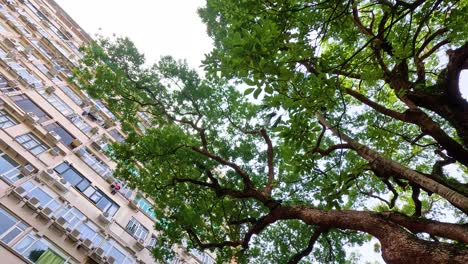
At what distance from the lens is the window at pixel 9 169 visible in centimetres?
1389

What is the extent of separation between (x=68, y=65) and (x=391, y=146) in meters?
26.7

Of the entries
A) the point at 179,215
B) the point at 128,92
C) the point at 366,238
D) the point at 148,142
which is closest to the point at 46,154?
the point at 128,92

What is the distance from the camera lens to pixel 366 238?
34.6ft

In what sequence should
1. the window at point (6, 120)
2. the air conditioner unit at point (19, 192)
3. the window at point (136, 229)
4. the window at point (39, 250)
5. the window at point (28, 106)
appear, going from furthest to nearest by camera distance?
the window at point (136, 229) → the window at point (28, 106) → the window at point (6, 120) → the air conditioner unit at point (19, 192) → the window at point (39, 250)

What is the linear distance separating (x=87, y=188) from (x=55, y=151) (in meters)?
2.87

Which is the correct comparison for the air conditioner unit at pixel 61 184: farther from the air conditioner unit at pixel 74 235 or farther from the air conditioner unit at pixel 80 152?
the air conditioner unit at pixel 80 152

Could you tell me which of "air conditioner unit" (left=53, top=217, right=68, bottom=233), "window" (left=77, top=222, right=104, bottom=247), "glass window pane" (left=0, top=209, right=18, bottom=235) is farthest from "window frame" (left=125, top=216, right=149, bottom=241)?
"glass window pane" (left=0, top=209, right=18, bottom=235)

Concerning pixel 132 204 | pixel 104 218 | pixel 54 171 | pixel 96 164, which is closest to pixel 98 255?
pixel 104 218

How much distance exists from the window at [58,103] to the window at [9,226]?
884cm

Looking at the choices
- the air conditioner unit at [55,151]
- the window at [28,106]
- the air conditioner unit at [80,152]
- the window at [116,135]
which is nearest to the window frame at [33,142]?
the air conditioner unit at [55,151]

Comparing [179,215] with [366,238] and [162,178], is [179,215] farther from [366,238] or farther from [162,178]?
[366,238]

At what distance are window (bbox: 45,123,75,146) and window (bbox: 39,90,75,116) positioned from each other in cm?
147

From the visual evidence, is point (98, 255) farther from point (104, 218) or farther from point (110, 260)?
point (104, 218)

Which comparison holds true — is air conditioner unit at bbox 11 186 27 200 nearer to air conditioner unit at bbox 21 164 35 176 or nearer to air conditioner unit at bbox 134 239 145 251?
air conditioner unit at bbox 21 164 35 176
